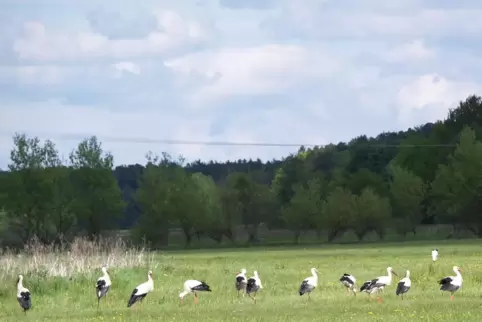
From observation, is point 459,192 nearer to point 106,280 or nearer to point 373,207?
point 373,207

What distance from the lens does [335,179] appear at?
148 m

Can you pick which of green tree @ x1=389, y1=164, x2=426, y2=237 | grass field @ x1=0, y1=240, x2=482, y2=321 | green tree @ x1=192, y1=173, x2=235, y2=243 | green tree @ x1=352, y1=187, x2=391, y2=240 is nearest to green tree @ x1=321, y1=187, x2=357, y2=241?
green tree @ x1=352, y1=187, x2=391, y2=240

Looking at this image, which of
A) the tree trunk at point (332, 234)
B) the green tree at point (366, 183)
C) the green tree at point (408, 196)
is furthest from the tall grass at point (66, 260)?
the green tree at point (366, 183)

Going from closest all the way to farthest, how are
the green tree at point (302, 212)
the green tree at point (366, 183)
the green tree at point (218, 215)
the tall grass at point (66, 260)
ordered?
1. the tall grass at point (66, 260)
2. the green tree at point (218, 215)
3. the green tree at point (302, 212)
4. the green tree at point (366, 183)

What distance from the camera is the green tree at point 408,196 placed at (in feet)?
417

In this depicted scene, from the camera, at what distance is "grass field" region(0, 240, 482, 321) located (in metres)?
29.8

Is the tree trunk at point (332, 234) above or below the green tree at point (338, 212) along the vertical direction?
below

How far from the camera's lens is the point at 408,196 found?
127812 millimetres

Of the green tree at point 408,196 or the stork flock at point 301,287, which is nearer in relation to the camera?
the stork flock at point 301,287

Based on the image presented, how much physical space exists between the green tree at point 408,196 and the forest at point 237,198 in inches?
4.3

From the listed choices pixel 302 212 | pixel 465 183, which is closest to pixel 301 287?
pixel 465 183

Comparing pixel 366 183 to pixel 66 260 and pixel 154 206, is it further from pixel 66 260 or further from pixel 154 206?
pixel 66 260

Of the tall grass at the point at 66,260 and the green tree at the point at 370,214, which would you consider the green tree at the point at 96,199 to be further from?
the tall grass at the point at 66,260

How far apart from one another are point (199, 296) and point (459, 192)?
8393 centimetres
